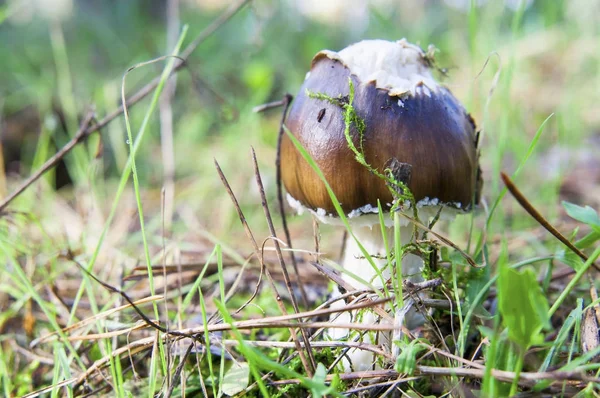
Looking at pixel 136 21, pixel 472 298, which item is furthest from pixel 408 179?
pixel 136 21

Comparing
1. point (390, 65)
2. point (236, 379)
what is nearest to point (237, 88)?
point (390, 65)

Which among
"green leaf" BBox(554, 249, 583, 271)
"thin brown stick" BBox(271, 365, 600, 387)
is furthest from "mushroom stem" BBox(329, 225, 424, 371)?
"green leaf" BBox(554, 249, 583, 271)

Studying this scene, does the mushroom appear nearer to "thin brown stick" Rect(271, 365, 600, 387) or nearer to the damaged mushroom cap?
the damaged mushroom cap

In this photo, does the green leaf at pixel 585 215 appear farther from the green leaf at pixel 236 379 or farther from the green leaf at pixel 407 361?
the green leaf at pixel 236 379

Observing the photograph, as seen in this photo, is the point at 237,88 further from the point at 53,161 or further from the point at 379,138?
the point at 379,138

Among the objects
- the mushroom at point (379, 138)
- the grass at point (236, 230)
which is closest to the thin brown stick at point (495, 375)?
the grass at point (236, 230)

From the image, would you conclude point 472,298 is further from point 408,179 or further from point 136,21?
point 136,21
